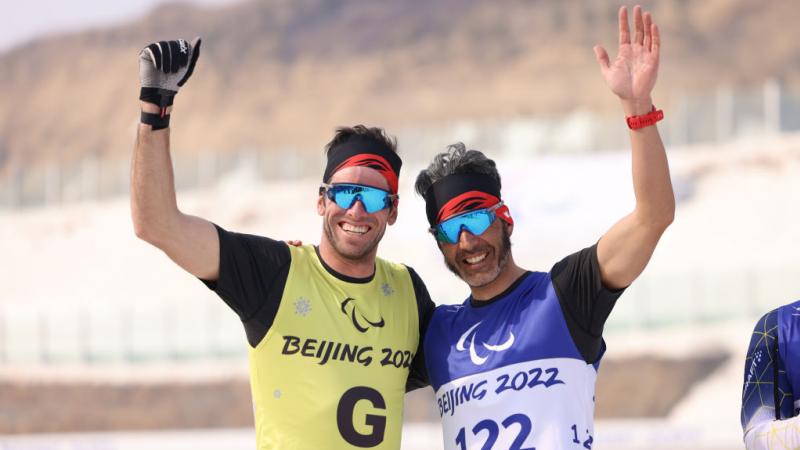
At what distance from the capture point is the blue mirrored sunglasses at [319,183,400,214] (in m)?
5.93

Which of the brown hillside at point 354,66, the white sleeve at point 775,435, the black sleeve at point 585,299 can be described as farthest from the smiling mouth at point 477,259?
the brown hillside at point 354,66

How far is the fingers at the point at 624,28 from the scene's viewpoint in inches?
204

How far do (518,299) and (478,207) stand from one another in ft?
1.69

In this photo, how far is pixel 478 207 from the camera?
593 centimetres

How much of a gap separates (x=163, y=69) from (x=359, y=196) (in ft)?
4.17

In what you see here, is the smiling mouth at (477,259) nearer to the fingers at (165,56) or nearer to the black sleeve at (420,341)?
the black sleeve at (420,341)

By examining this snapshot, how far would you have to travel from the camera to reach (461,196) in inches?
234

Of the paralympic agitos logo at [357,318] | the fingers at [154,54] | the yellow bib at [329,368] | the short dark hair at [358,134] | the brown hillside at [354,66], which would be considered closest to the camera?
the fingers at [154,54]

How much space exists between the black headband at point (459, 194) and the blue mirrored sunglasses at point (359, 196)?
0.26 meters

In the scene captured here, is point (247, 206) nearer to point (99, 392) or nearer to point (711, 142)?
point (99, 392)

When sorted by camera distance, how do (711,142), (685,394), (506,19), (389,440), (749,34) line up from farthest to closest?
(506,19) < (749,34) < (711,142) < (685,394) < (389,440)

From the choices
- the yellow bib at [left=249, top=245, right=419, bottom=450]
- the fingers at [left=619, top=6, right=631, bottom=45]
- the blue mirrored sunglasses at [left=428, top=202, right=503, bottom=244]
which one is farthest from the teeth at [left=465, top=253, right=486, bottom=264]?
the fingers at [left=619, top=6, right=631, bottom=45]

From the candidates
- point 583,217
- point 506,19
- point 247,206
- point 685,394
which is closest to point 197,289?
point 247,206

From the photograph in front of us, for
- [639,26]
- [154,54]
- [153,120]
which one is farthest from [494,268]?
[154,54]
